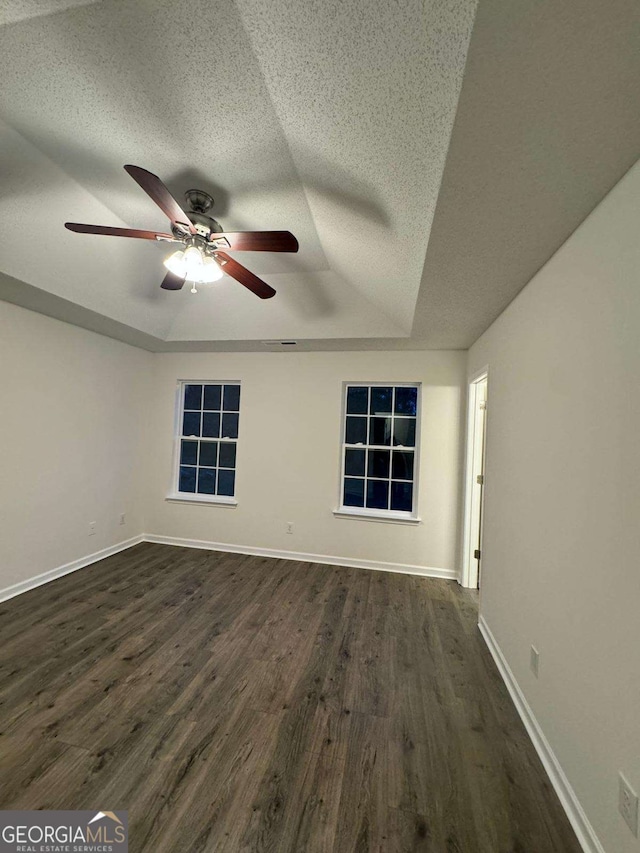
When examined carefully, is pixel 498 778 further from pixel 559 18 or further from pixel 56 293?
pixel 56 293

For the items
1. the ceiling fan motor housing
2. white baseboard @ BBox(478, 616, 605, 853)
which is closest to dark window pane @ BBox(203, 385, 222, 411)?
the ceiling fan motor housing

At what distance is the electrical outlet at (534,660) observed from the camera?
1722 mm

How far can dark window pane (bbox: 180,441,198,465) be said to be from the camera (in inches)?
178

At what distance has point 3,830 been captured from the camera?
1.23m

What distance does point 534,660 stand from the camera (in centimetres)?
175

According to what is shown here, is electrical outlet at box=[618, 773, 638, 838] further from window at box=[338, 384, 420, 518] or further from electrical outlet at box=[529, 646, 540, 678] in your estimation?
window at box=[338, 384, 420, 518]

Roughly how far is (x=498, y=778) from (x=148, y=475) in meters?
4.30

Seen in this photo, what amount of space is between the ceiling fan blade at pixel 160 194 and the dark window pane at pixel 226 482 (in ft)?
9.98

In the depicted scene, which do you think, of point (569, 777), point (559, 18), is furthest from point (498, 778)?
point (559, 18)

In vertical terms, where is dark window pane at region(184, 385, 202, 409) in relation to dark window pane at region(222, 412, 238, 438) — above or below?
above

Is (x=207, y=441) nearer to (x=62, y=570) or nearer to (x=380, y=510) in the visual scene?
(x=62, y=570)

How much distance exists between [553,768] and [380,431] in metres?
2.88

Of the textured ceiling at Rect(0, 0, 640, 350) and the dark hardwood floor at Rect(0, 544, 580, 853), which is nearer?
the textured ceiling at Rect(0, 0, 640, 350)

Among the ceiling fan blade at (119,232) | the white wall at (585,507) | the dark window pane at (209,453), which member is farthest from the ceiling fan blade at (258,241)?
the dark window pane at (209,453)
